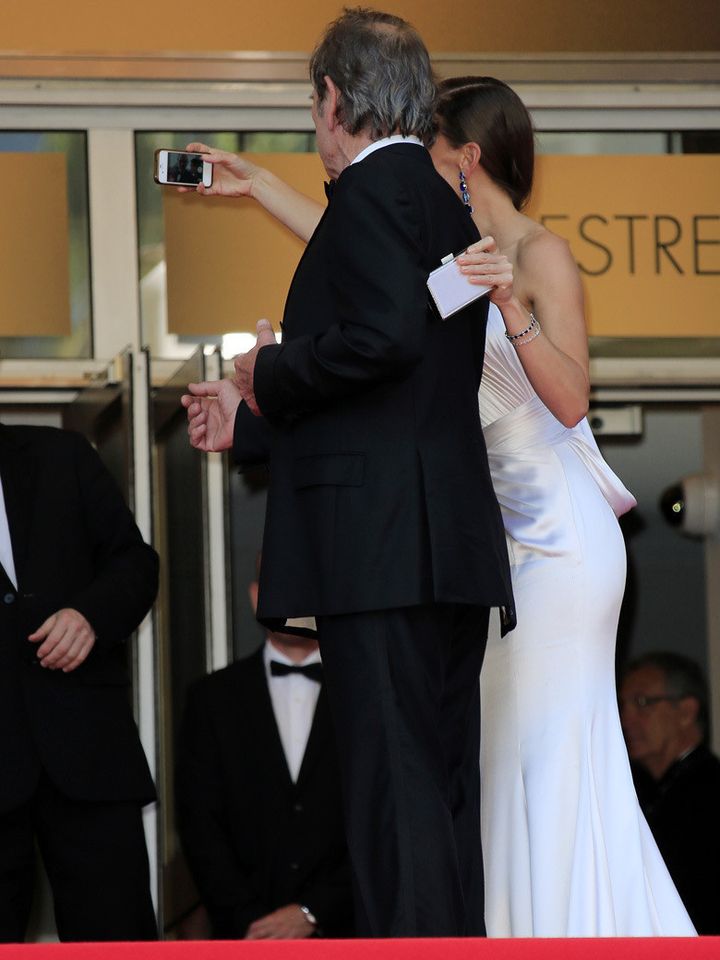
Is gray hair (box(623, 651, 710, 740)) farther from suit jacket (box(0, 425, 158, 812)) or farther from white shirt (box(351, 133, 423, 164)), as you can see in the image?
white shirt (box(351, 133, 423, 164))

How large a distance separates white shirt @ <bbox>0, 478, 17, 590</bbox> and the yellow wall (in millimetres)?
1936

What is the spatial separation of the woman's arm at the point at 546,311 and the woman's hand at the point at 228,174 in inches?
25.8

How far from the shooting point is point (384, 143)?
2.91 metres

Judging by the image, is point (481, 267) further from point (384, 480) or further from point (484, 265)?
point (384, 480)

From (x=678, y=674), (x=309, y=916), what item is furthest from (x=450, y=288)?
(x=678, y=674)

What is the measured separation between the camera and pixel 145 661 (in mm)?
5273

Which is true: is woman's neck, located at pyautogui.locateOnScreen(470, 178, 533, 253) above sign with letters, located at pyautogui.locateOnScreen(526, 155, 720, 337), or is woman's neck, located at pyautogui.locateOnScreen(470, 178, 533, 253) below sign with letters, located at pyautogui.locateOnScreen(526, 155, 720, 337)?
below

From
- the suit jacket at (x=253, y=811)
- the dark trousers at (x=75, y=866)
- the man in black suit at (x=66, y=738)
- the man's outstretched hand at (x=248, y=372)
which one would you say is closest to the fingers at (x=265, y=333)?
the man's outstretched hand at (x=248, y=372)

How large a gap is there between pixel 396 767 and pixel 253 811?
2.34 m

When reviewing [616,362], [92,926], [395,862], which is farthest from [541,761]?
[616,362]

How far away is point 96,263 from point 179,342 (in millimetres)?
353

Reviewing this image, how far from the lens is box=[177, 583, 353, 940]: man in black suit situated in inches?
191

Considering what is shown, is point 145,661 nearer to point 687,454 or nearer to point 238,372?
point 238,372

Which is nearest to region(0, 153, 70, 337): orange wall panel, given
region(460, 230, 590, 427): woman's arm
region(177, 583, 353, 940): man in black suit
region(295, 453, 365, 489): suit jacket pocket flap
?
region(177, 583, 353, 940): man in black suit
